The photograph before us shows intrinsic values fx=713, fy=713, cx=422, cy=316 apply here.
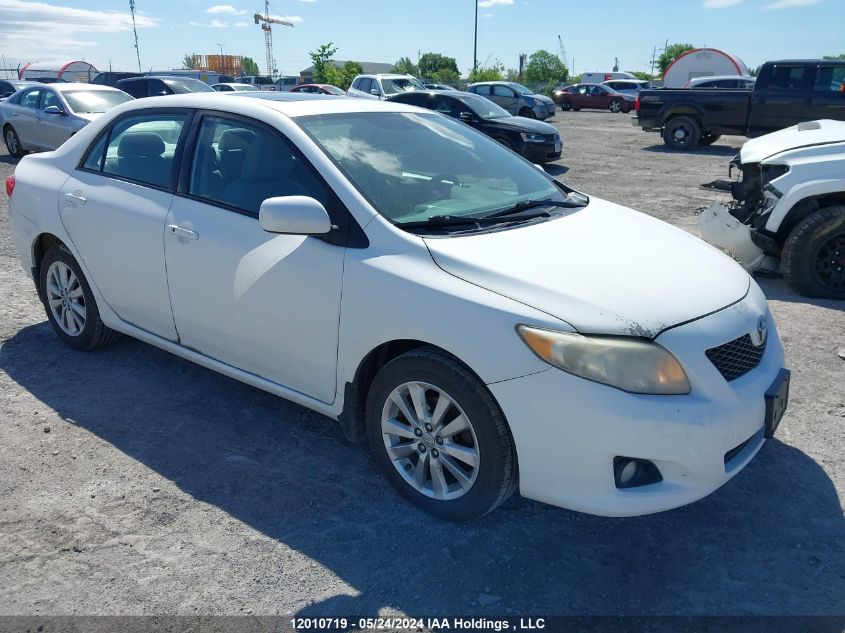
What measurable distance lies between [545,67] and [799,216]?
74.6m

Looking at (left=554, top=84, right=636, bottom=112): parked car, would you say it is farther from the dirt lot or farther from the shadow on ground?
the shadow on ground

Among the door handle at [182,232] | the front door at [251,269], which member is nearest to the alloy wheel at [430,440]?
the front door at [251,269]

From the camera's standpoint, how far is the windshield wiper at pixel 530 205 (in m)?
3.39

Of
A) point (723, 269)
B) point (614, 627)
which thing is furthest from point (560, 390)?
point (723, 269)

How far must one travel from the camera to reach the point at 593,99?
117 feet

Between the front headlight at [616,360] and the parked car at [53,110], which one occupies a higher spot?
the parked car at [53,110]

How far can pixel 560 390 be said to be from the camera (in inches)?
101

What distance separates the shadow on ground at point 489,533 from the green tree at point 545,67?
73.3 meters

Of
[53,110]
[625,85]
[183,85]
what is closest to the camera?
[53,110]

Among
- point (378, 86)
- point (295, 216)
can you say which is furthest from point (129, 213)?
point (378, 86)

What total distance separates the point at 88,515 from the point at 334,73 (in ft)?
131

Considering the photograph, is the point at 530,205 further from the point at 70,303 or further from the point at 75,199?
the point at 70,303

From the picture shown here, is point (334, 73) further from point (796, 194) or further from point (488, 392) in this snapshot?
point (488, 392)

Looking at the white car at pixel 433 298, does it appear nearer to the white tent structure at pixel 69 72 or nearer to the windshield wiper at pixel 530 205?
the windshield wiper at pixel 530 205
